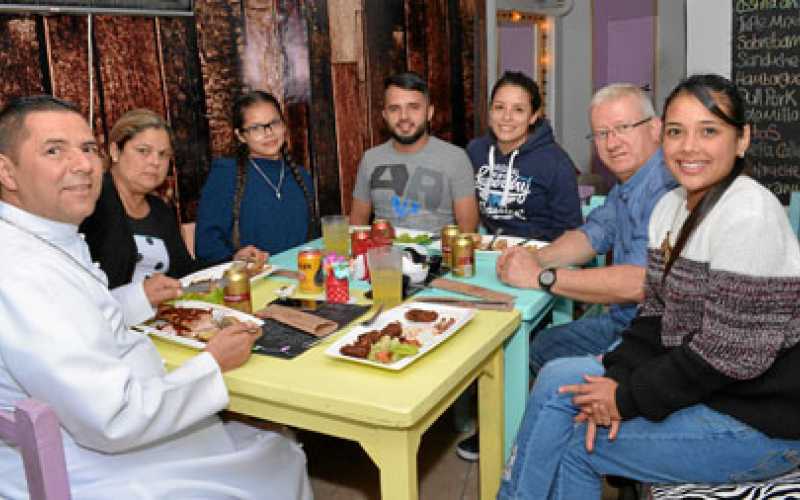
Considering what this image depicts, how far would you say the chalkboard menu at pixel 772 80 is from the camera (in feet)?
12.3

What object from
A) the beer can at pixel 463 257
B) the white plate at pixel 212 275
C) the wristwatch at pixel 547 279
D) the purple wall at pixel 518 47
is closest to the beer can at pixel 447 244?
the beer can at pixel 463 257

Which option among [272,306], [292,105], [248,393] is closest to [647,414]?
[248,393]

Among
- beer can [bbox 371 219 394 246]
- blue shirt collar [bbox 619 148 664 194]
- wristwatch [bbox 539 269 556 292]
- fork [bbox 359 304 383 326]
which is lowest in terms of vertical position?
fork [bbox 359 304 383 326]

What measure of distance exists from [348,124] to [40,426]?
2.82m

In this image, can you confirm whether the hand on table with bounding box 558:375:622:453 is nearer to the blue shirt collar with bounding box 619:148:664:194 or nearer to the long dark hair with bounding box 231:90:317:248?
the blue shirt collar with bounding box 619:148:664:194

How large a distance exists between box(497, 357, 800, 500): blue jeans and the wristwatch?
0.30 m

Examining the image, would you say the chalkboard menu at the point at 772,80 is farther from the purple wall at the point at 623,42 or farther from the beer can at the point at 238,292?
the beer can at the point at 238,292

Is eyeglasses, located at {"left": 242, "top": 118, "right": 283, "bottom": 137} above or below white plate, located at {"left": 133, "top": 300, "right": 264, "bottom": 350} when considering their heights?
above

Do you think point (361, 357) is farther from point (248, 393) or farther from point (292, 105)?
point (292, 105)

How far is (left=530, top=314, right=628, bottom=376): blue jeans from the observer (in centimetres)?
228

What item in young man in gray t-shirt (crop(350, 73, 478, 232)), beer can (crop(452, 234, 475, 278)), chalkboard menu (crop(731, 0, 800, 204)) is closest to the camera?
beer can (crop(452, 234, 475, 278))

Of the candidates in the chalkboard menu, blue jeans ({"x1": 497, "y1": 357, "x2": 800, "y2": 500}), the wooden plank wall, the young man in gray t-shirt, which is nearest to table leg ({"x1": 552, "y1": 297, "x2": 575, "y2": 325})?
the young man in gray t-shirt

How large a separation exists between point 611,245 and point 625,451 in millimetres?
1154

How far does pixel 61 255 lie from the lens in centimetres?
137
